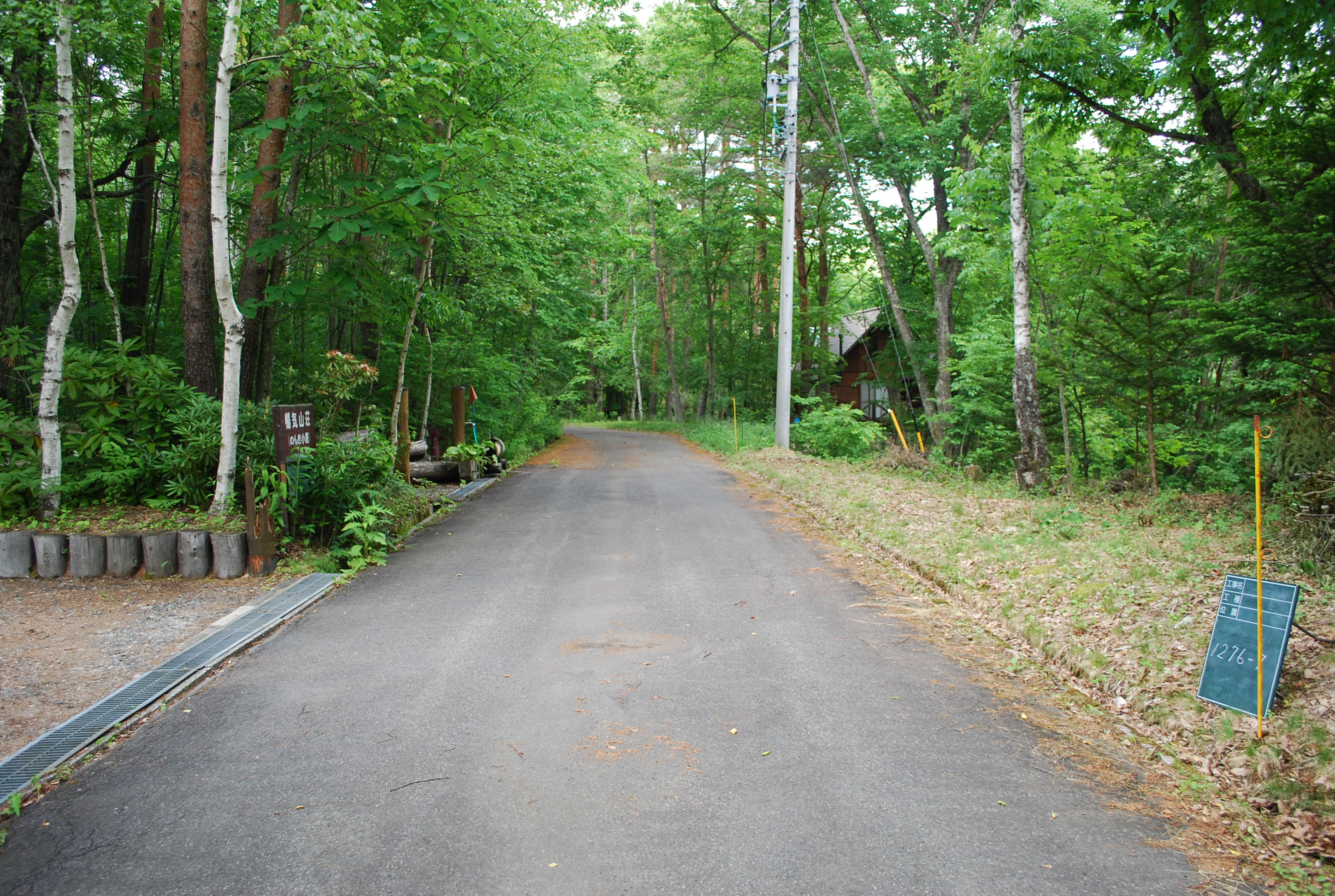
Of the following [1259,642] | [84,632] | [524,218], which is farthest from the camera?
[524,218]

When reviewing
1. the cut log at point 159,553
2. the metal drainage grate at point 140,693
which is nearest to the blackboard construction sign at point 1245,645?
the metal drainage grate at point 140,693

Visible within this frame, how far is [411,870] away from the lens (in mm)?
2777

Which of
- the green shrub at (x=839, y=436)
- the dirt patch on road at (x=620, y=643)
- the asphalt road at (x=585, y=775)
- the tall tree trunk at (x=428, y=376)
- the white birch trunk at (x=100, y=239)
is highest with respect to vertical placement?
the white birch trunk at (x=100, y=239)

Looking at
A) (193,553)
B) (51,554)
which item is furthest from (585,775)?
(51,554)

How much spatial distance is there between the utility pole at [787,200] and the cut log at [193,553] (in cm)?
1259

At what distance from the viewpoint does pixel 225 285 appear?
23.7 feet

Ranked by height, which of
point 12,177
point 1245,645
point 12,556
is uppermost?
point 12,177

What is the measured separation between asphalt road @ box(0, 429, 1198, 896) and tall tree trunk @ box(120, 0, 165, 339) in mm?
8497

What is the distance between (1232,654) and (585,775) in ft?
11.2

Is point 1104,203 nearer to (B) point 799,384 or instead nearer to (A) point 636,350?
(B) point 799,384

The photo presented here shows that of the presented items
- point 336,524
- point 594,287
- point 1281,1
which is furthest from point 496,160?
point 594,287

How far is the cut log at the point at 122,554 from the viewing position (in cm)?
667

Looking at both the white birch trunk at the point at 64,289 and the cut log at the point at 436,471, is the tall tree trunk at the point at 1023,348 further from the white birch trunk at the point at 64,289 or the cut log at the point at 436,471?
the white birch trunk at the point at 64,289

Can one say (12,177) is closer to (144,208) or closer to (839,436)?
(144,208)
